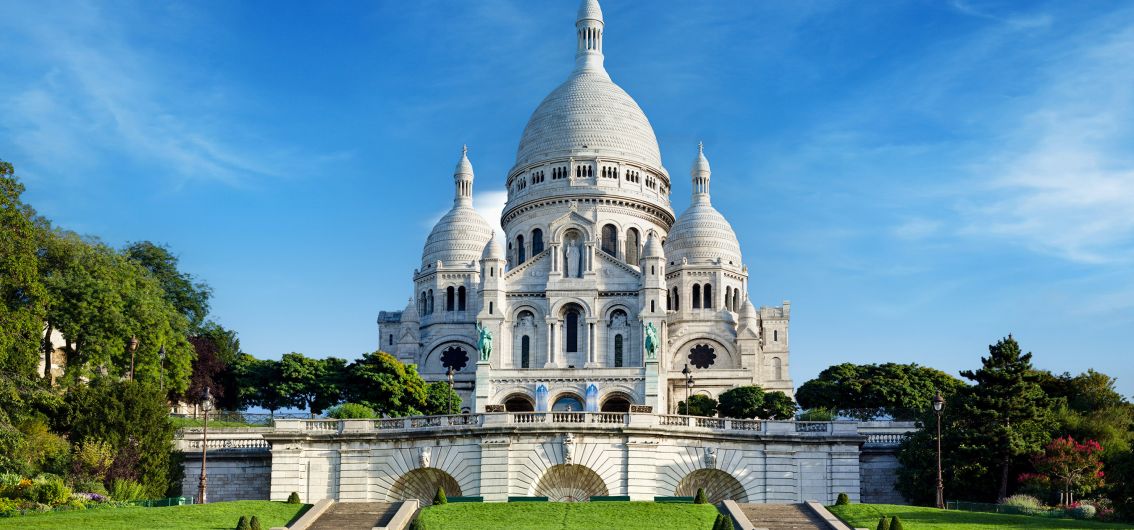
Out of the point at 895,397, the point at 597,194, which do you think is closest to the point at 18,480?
the point at 895,397

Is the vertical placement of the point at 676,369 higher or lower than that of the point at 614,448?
higher

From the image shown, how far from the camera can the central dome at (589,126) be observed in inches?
4510

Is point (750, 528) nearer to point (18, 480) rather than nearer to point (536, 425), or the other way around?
point (536, 425)

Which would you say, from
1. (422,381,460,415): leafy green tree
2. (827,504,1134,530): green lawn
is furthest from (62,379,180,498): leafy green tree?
(422,381,460,415): leafy green tree

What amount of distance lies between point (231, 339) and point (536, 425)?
170 feet

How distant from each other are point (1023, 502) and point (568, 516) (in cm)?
1470

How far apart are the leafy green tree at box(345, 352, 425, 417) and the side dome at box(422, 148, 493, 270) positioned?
93.3ft

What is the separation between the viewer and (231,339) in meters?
94.9

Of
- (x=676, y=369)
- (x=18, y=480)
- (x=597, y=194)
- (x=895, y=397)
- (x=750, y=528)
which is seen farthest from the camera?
(x=597, y=194)

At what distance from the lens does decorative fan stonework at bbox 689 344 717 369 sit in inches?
4112

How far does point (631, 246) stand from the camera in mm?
111938

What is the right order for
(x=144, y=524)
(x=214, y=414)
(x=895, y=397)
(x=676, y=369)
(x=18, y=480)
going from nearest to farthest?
1. (x=144, y=524)
2. (x=18, y=480)
3. (x=214, y=414)
4. (x=895, y=397)
5. (x=676, y=369)

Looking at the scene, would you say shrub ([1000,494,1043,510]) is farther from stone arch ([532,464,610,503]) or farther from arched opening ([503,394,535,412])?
arched opening ([503,394,535,412])

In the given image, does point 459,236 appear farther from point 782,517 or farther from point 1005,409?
point 782,517
